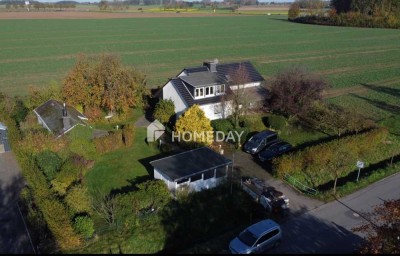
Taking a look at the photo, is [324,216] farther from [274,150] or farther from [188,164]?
[188,164]

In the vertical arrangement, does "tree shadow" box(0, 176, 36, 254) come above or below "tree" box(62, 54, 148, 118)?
below

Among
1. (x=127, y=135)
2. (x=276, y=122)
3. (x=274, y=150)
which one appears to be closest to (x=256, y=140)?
(x=274, y=150)

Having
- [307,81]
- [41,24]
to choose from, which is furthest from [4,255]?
[41,24]

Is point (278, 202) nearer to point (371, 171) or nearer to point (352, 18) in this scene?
point (371, 171)

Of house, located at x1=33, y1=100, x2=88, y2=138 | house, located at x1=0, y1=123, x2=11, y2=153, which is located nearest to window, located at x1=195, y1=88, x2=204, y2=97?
house, located at x1=33, y1=100, x2=88, y2=138

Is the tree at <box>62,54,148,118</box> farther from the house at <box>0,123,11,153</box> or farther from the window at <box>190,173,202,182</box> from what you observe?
the window at <box>190,173,202,182</box>

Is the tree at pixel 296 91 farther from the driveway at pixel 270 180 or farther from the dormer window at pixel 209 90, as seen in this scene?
the driveway at pixel 270 180
